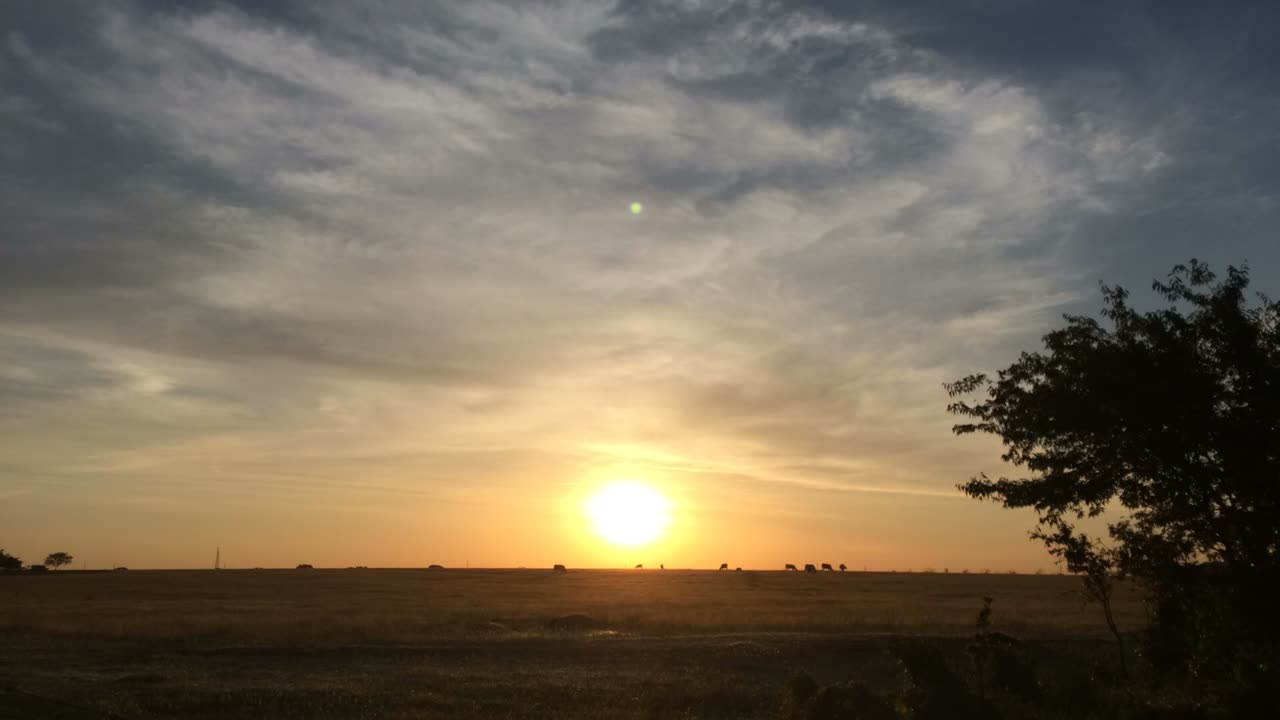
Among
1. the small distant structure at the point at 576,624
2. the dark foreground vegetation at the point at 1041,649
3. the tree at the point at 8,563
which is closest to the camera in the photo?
the dark foreground vegetation at the point at 1041,649

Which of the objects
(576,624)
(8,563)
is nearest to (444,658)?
(576,624)

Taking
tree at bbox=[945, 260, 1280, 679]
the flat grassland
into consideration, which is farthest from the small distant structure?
tree at bbox=[945, 260, 1280, 679]

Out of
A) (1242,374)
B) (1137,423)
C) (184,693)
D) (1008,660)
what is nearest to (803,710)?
(1008,660)

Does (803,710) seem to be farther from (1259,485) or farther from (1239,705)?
(1259,485)

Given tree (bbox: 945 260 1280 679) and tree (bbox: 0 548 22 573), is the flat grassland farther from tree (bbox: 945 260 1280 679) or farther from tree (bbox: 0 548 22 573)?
tree (bbox: 0 548 22 573)

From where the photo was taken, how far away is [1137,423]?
18.8m

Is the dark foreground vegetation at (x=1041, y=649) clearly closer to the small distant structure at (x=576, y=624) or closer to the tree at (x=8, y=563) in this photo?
the small distant structure at (x=576, y=624)

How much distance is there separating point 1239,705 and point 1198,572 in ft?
18.9

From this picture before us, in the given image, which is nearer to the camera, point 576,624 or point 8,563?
point 576,624

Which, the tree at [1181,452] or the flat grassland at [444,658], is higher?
the tree at [1181,452]

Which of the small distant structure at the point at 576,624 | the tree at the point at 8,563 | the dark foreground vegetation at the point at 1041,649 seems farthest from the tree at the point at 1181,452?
the tree at the point at 8,563

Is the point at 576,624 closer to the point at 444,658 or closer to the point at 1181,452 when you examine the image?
the point at 444,658

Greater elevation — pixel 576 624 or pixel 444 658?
pixel 444 658

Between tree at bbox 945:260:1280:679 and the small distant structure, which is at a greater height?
tree at bbox 945:260:1280:679
